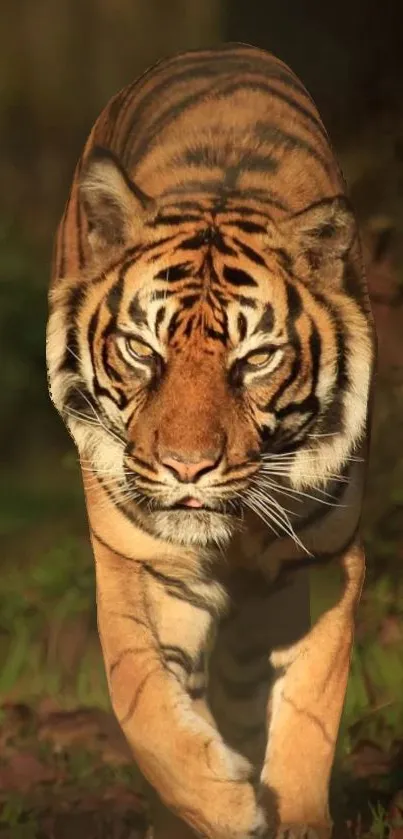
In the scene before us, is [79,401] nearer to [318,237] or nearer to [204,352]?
[204,352]

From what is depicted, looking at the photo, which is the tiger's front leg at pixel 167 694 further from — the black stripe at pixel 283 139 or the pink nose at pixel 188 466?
the black stripe at pixel 283 139

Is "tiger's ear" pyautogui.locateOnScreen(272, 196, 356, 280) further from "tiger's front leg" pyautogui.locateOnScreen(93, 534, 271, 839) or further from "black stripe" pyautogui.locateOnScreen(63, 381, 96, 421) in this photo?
"tiger's front leg" pyautogui.locateOnScreen(93, 534, 271, 839)

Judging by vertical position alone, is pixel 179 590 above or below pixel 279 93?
below

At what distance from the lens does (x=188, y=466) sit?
4.17 feet

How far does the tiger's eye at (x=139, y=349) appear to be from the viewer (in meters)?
1.30

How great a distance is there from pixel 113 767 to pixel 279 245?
25.7 inches

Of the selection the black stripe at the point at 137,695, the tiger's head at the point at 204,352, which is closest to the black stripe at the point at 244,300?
the tiger's head at the point at 204,352

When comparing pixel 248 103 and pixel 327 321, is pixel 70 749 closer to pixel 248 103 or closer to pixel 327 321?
pixel 327 321

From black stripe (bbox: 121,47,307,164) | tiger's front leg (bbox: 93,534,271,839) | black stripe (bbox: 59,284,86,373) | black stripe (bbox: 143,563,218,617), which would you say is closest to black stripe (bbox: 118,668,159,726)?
tiger's front leg (bbox: 93,534,271,839)

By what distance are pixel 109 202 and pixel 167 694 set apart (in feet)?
1.91

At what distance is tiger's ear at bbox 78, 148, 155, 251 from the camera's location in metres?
1.31

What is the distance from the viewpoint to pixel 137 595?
138cm

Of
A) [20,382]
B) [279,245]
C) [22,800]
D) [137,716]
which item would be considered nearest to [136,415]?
Answer: [20,382]

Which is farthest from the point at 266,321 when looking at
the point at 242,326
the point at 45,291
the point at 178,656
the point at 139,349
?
the point at 178,656
